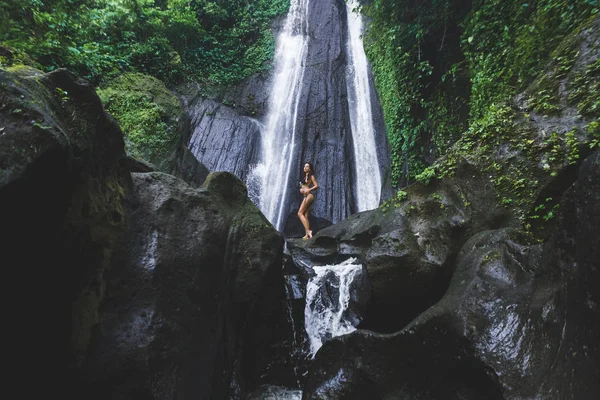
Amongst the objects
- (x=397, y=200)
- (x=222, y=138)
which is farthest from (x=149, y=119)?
(x=397, y=200)

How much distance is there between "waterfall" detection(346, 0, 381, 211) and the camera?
483 inches

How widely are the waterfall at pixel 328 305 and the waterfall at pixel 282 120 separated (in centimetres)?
569

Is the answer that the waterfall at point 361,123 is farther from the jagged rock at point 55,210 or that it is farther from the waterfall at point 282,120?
the jagged rock at point 55,210

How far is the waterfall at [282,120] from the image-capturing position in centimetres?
1259

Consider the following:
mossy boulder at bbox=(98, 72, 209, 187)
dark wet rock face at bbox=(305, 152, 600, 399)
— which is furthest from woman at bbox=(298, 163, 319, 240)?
dark wet rock face at bbox=(305, 152, 600, 399)

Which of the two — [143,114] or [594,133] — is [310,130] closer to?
[143,114]

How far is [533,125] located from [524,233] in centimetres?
146

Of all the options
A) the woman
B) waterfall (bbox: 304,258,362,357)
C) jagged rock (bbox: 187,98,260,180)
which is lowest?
waterfall (bbox: 304,258,362,357)

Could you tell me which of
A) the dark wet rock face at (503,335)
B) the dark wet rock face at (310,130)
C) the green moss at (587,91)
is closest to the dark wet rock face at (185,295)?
the dark wet rock face at (503,335)

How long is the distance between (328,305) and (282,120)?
9.97 metres

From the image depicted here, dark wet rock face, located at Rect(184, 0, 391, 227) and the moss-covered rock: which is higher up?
dark wet rock face, located at Rect(184, 0, 391, 227)

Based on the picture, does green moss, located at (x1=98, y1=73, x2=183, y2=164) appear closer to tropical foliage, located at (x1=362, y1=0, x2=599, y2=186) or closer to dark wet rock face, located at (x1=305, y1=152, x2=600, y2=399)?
tropical foliage, located at (x1=362, y1=0, x2=599, y2=186)

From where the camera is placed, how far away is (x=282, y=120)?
14297 mm

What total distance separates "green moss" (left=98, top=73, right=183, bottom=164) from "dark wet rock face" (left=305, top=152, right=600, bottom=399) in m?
6.67
